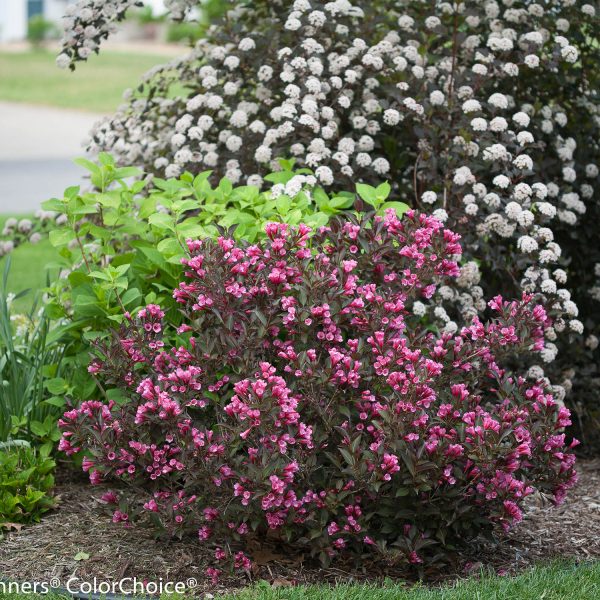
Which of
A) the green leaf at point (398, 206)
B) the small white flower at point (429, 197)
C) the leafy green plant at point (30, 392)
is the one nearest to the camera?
the leafy green plant at point (30, 392)

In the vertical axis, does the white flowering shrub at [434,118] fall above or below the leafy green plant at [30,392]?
above

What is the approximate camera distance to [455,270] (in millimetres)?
3492

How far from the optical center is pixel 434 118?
4.52 metres

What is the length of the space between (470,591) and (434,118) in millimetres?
2267

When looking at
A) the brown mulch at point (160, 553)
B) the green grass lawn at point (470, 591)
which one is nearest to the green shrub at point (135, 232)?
the brown mulch at point (160, 553)

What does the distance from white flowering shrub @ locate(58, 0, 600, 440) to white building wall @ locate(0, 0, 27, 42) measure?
40922 mm

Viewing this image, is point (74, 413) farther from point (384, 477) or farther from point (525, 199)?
point (525, 199)

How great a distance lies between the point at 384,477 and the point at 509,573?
663 millimetres

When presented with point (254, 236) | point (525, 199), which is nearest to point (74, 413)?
point (254, 236)

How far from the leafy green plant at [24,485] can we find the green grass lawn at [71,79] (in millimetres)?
18950

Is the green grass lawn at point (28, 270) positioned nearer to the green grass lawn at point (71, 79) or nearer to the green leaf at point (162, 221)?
the green leaf at point (162, 221)

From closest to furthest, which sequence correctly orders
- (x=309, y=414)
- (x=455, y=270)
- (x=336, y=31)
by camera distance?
(x=309, y=414), (x=455, y=270), (x=336, y=31)

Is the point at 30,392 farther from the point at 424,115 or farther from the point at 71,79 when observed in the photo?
the point at 71,79

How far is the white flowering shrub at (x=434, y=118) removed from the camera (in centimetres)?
426
